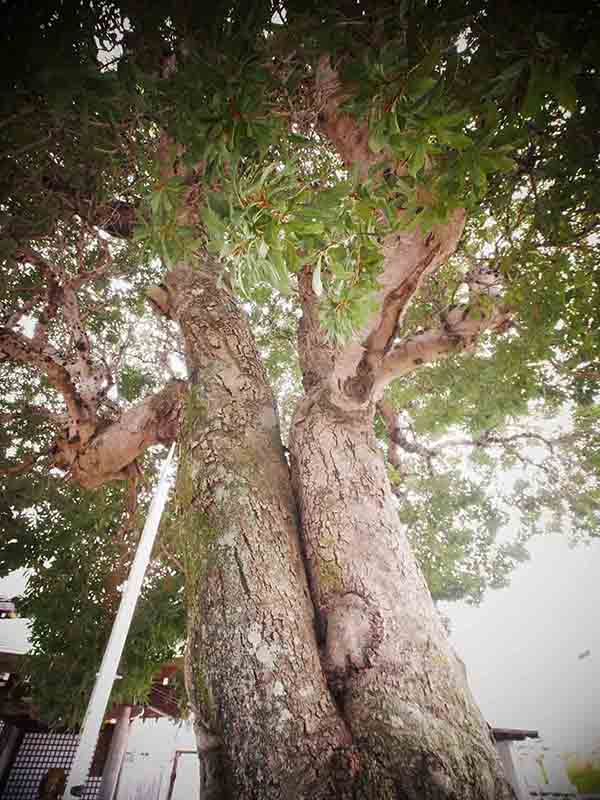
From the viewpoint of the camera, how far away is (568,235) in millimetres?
3162

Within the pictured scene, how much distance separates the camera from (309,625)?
1697 mm

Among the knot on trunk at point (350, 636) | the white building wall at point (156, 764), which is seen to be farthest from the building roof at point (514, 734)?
the knot on trunk at point (350, 636)

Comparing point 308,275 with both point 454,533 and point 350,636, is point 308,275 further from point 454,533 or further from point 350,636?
point 454,533

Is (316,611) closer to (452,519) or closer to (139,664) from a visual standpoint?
(139,664)

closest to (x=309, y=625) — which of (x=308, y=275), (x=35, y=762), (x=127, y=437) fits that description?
(x=127, y=437)

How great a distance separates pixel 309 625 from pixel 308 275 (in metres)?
2.38

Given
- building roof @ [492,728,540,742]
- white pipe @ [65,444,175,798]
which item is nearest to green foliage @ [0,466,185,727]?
white pipe @ [65,444,175,798]

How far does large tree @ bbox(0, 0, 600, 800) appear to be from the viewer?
129cm

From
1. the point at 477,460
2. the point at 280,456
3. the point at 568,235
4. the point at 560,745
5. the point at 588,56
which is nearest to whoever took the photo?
the point at 588,56

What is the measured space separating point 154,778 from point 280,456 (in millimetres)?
14481

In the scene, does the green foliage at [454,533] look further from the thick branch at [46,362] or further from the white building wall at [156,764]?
the white building wall at [156,764]

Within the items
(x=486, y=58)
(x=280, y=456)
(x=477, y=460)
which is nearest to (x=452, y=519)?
(x=477, y=460)

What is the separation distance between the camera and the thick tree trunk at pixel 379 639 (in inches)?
49.6

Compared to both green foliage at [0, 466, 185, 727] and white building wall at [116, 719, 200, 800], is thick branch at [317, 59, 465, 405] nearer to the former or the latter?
green foliage at [0, 466, 185, 727]
